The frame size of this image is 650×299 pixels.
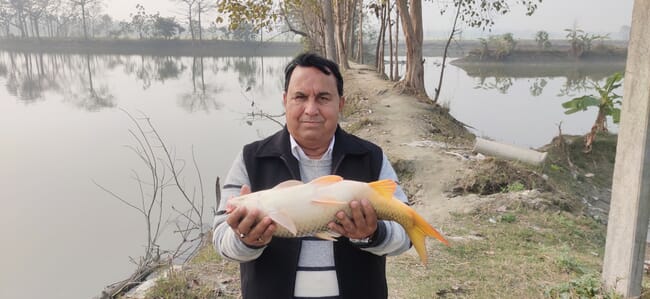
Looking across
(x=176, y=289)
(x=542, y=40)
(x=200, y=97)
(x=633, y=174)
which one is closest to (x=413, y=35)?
(x=200, y=97)

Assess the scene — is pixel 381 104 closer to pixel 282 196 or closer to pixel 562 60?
pixel 282 196

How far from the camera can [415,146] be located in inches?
336

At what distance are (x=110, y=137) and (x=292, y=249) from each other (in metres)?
11.7

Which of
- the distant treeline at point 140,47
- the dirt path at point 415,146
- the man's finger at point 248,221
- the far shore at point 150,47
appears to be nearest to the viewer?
the man's finger at point 248,221

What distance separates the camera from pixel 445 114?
1245 cm

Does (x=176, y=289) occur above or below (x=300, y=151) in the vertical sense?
below

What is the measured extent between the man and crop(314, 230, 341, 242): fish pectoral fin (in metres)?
0.02

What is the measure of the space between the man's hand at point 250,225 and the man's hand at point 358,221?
0.76ft

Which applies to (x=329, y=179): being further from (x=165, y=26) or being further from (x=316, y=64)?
(x=165, y=26)

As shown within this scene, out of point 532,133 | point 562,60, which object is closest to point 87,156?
point 532,133

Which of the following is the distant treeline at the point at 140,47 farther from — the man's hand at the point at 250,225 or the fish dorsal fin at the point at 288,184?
the man's hand at the point at 250,225

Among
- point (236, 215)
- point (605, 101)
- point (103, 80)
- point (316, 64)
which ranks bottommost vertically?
point (103, 80)

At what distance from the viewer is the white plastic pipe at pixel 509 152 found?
8102mm

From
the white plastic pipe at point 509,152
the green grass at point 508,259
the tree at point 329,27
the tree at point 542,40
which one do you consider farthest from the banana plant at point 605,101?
the tree at point 542,40
